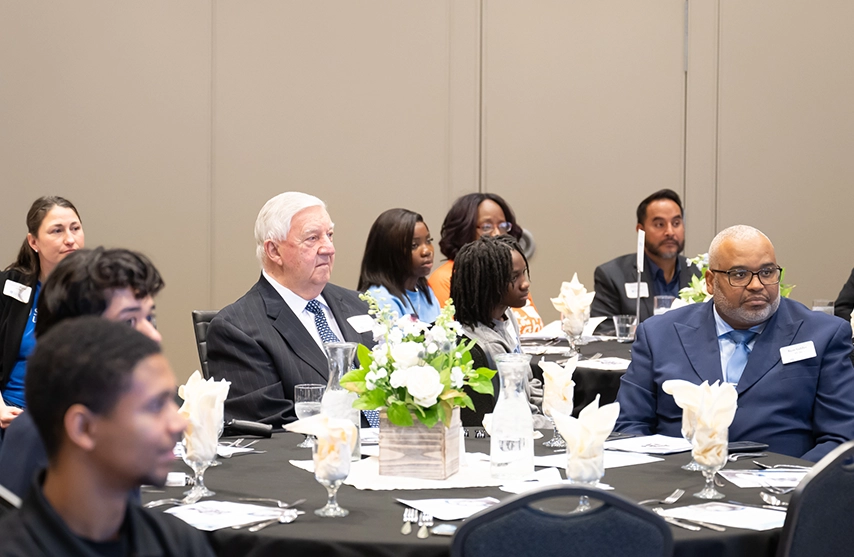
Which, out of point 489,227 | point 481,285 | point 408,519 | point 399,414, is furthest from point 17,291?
point 408,519

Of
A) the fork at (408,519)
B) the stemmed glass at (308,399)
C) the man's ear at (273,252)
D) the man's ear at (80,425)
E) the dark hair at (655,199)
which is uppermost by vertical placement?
the dark hair at (655,199)

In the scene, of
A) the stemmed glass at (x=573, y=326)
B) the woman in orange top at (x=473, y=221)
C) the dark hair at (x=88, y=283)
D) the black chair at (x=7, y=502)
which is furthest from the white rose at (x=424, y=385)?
the woman in orange top at (x=473, y=221)

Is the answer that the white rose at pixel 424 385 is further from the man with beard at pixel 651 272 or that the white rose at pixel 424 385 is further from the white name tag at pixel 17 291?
the man with beard at pixel 651 272

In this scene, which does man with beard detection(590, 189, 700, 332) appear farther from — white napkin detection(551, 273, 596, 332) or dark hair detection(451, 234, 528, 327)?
dark hair detection(451, 234, 528, 327)

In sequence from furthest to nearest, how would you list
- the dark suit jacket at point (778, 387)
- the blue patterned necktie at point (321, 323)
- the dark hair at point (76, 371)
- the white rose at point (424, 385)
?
1. the blue patterned necktie at point (321, 323)
2. the dark suit jacket at point (778, 387)
3. the white rose at point (424, 385)
4. the dark hair at point (76, 371)

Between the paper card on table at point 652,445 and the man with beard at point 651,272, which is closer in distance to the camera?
the paper card on table at point 652,445

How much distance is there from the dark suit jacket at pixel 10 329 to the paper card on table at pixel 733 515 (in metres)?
3.36

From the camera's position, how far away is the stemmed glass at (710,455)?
2264mm

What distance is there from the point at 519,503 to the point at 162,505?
0.88 meters

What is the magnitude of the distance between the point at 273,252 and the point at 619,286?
3.43 m

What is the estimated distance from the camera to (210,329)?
356 centimetres

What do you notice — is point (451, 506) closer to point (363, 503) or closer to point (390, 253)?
point (363, 503)

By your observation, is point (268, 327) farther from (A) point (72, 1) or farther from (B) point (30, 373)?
(A) point (72, 1)

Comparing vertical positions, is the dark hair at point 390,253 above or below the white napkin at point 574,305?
above
